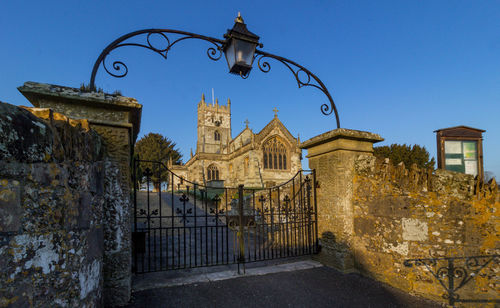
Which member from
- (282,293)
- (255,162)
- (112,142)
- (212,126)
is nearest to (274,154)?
(255,162)

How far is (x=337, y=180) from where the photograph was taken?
4324 millimetres

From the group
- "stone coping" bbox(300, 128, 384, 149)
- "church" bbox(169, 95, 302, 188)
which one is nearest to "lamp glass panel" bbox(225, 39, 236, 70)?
"stone coping" bbox(300, 128, 384, 149)

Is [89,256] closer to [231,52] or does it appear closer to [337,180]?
[231,52]

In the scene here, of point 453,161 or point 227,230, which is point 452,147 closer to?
point 453,161

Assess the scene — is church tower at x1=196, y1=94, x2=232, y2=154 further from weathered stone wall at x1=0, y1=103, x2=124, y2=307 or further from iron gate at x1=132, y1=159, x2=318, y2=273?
weathered stone wall at x1=0, y1=103, x2=124, y2=307

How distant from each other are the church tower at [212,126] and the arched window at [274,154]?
1562 cm

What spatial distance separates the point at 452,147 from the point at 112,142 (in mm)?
9963

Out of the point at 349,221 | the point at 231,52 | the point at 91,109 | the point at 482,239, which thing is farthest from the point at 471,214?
the point at 91,109

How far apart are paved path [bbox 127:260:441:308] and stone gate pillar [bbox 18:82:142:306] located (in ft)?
1.41

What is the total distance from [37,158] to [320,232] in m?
4.49

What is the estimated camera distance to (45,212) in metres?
1.52

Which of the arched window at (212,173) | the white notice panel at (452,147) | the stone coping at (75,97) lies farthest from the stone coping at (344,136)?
the arched window at (212,173)

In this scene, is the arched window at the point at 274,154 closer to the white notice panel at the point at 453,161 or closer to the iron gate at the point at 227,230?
the iron gate at the point at 227,230

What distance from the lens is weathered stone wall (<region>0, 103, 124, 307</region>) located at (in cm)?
130
